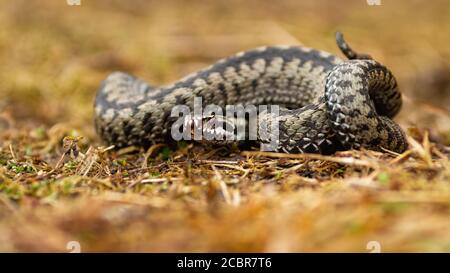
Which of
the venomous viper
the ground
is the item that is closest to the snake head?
the ground

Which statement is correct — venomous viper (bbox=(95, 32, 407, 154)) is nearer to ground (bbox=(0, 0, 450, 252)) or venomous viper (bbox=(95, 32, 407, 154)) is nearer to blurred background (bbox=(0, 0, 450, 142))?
ground (bbox=(0, 0, 450, 252))

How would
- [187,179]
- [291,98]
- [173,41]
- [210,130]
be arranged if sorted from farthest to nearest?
1. [173,41]
2. [291,98]
3. [210,130]
4. [187,179]

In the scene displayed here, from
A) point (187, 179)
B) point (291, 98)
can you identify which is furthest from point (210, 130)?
point (291, 98)

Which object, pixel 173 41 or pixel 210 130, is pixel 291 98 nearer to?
pixel 210 130

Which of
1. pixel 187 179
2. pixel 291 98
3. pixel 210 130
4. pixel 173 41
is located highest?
pixel 173 41

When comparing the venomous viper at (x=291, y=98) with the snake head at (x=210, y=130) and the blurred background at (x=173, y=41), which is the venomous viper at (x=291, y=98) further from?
the blurred background at (x=173, y=41)
